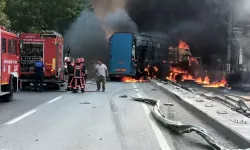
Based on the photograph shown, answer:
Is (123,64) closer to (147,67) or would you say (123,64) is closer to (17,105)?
(147,67)

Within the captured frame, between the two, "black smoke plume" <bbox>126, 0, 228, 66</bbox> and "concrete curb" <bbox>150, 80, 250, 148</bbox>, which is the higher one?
"black smoke plume" <bbox>126, 0, 228, 66</bbox>

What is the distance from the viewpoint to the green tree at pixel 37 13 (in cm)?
2717

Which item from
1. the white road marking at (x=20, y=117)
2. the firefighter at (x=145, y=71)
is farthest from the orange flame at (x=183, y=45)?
the white road marking at (x=20, y=117)

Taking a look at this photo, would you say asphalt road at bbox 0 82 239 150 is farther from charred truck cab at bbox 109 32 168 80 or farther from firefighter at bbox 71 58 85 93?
charred truck cab at bbox 109 32 168 80

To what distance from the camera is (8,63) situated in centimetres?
1466

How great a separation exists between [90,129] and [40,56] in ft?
41.0

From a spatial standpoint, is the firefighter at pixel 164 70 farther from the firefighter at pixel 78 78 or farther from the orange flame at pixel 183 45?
the firefighter at pixel 78 78

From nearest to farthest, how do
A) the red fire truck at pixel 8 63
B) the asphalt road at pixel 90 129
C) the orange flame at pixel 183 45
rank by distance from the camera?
1. the asphalt road at pixel 90 129
2. the red fire truck at pixel 8 63
3. the orange flame at pixel 183 45

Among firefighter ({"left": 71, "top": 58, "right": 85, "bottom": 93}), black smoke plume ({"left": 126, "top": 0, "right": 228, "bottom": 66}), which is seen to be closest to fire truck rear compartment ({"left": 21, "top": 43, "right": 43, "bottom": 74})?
firefighter ({"left": 71, "top": 58, "right": 85, "bottom": 93})

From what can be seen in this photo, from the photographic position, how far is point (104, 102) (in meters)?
15.3

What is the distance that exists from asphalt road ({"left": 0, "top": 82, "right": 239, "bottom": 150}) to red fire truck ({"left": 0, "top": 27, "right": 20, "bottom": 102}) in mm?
1002

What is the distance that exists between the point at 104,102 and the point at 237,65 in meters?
14.3

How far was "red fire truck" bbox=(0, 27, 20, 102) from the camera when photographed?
46.0ft

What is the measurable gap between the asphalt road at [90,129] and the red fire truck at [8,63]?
1.00m
